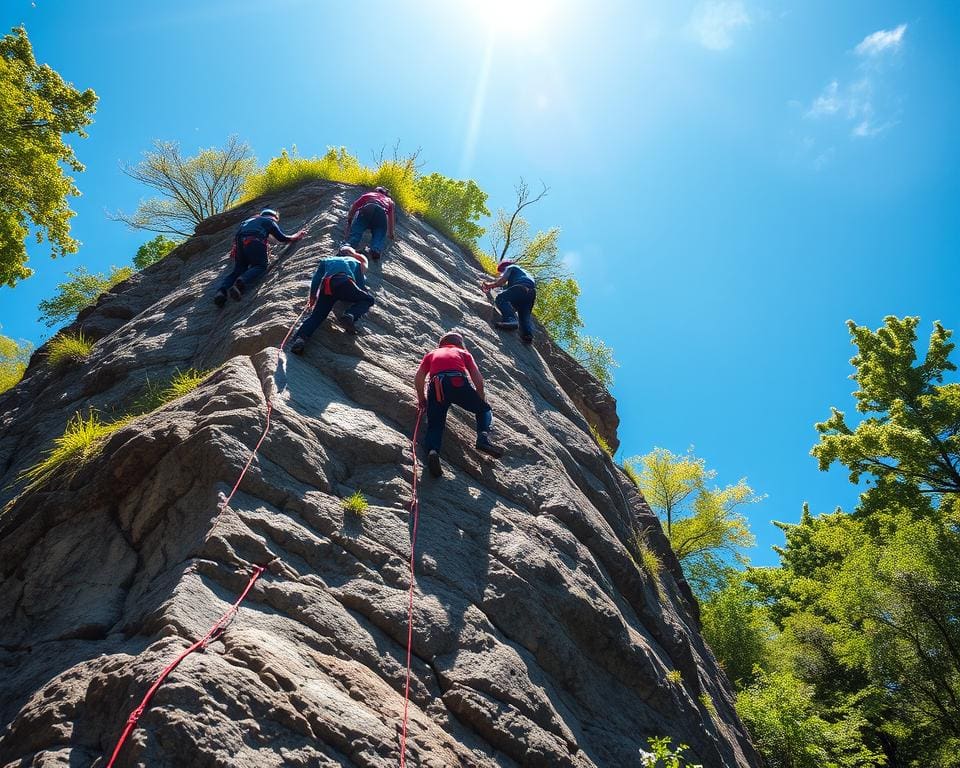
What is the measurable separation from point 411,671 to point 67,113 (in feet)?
58.3

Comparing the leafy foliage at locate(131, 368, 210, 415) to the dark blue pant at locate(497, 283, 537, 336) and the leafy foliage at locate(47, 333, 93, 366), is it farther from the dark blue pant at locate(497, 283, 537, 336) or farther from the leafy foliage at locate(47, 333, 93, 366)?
the dark blue pant at locate(497, 283, 537, 336)

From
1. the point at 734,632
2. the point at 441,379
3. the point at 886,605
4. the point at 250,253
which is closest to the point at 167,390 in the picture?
the point at 441,379

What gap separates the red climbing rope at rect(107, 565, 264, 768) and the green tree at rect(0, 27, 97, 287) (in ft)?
50.3

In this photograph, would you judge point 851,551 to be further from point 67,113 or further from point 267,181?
point 67,113

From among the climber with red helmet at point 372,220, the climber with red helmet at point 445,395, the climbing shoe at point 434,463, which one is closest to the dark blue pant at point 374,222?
the climber with red helmet at point 372,220

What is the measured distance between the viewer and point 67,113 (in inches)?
597

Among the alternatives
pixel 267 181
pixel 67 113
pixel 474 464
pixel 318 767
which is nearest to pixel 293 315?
pixel 474 464

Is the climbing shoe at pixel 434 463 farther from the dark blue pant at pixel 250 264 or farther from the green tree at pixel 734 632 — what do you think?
the green tree at pixel 734 632

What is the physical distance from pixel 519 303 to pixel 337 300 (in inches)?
206

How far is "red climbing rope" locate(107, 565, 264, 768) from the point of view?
2.55 meters

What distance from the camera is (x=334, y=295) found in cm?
681

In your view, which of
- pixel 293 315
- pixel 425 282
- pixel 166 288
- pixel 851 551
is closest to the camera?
pixel 293 315

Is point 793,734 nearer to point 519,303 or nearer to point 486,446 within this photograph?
point 486,446

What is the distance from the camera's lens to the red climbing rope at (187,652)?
8.37 feet
